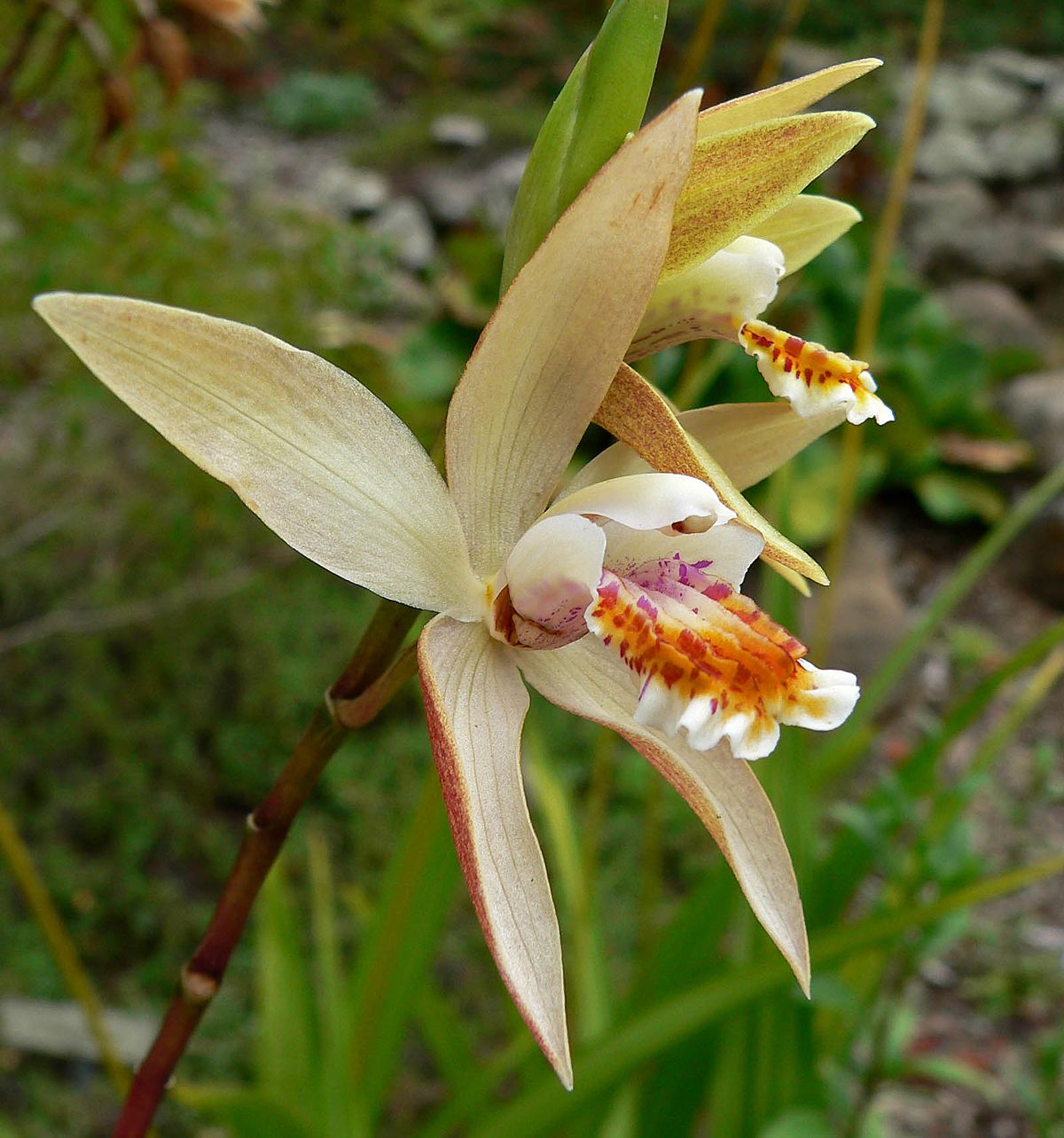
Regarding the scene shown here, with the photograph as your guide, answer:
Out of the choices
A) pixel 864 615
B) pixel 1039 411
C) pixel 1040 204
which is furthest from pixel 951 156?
pixel 864 615

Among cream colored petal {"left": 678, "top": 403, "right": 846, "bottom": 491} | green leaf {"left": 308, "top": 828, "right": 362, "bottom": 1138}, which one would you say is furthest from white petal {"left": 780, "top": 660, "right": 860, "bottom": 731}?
green leaf {"left": 308, "top": 828, "right": 362, "bottom": 1138}

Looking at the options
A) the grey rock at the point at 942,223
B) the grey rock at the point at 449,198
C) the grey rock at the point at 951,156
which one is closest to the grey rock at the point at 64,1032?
the grey rock at the point at 449,198

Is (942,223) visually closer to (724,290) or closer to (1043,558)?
(1043,558)

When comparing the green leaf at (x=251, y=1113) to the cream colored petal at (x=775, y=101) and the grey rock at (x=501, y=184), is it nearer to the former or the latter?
the cream colored petal at (x=775, y=101)

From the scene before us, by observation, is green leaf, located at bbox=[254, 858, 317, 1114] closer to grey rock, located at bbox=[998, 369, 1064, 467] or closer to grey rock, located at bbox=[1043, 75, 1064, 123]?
grey rock, located at bbox=[998, 369, 1064, 467]

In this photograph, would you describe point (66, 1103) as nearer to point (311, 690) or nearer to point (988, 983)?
point (311, 690)

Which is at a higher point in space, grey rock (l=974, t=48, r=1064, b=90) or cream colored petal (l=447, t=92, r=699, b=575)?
cream colored petal (l=447, t=92, r=699, b=575)
